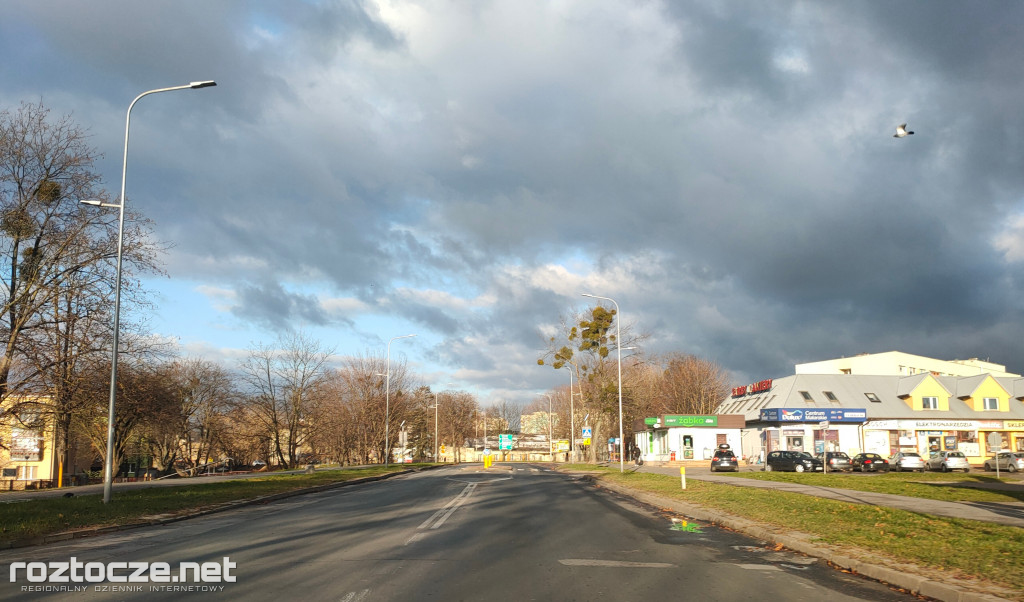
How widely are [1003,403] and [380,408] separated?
60.0 meters

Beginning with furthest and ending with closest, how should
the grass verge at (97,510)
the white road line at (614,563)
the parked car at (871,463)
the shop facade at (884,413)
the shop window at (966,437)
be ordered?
the shop window at (966,437) → the shop facade at (884,413) → the parked car at (871,463) → the grass verge at (97,510) → the white road line at (614,563)

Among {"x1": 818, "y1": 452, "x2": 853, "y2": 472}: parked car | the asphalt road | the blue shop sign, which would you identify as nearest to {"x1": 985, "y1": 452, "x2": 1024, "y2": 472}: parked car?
{"x1": 818, "y1": 452, "x2": 853, "y2": 472}: parked car

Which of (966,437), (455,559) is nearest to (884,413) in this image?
(966,437)

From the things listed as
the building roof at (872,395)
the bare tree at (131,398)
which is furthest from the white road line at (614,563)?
the building roof at (872,395)

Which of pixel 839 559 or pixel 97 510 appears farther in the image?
pixel 97 510

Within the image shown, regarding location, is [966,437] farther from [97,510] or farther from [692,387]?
Result: [97,510]

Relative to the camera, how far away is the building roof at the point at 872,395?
57.0 m

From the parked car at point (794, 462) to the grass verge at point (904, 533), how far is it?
2602cm

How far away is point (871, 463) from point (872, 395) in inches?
687

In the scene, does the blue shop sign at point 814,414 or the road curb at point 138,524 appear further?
the blue shop sign at point 814,414

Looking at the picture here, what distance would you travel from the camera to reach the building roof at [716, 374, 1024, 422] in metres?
57.0

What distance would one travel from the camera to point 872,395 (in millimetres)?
59406

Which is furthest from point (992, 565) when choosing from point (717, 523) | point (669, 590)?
point (717, 523)

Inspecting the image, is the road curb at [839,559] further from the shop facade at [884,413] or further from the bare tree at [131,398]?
the shop facade at [884,413]
